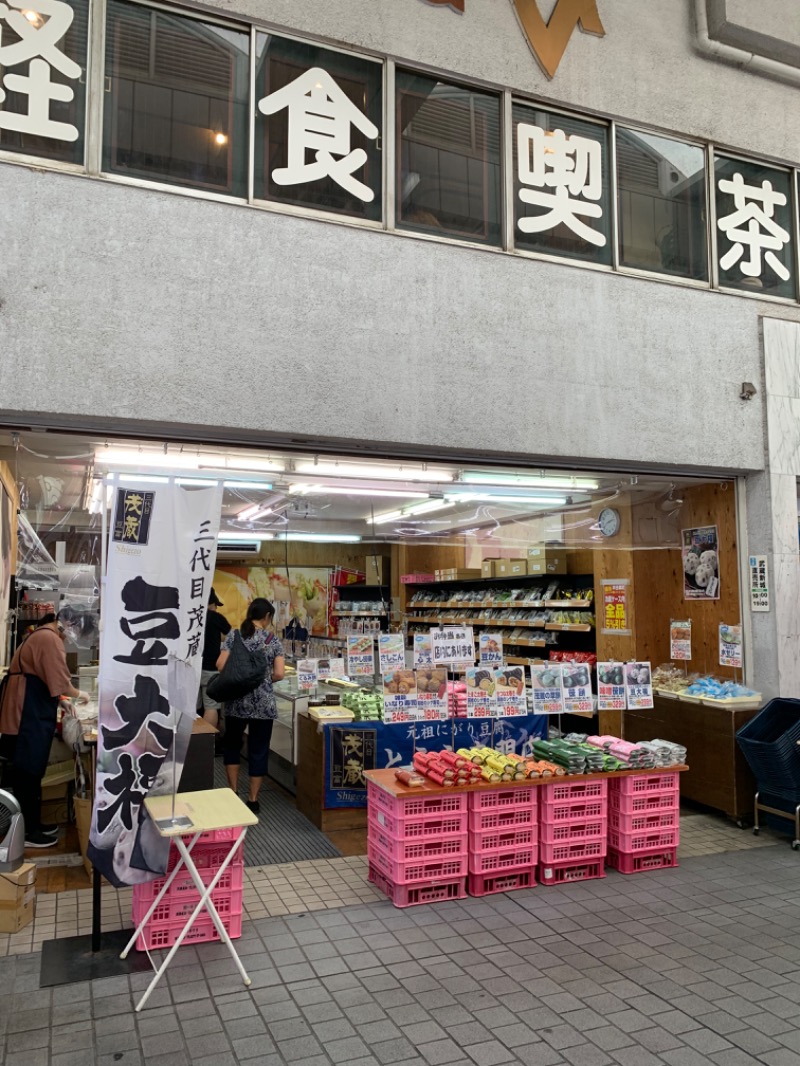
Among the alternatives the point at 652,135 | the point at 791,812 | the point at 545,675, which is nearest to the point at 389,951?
the point at 545,675

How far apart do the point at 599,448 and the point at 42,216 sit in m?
4.61

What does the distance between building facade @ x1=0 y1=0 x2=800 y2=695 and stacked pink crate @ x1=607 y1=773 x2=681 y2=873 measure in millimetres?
1993

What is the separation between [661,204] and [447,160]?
2.28 meters

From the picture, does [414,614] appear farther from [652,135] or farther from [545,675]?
[652,135]

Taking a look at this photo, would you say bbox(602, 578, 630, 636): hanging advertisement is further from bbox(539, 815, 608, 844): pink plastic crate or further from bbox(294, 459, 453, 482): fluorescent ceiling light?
bbox(539, 815, 608, 844): pink plastic crate

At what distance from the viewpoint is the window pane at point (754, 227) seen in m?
7.78

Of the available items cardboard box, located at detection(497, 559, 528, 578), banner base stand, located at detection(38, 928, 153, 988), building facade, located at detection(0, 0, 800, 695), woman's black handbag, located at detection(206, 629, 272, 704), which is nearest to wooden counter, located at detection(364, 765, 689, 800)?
woman's black handbag, located at detection(206, 629, 272, 704)

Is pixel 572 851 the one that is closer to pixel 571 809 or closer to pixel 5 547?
pixel 571 809

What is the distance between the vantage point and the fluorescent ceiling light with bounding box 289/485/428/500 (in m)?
6.92

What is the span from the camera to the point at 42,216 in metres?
5.19

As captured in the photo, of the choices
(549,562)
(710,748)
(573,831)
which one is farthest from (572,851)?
(549,562)

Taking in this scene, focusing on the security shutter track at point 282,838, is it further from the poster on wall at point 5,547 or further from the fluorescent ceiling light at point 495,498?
the fluorescent ceiling light at point 495,498

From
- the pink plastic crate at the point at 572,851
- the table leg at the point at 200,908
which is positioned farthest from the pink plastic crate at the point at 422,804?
the table leg at the point at 200,908

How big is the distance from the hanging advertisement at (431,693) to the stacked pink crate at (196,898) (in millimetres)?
1917
